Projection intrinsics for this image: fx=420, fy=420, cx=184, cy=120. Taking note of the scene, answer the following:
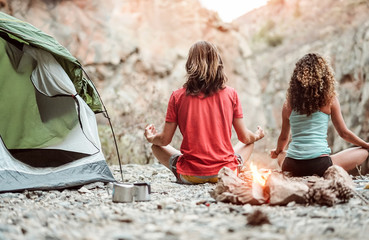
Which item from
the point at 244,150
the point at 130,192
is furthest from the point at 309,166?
the point at 130,192

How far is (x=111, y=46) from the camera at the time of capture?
35.7ft

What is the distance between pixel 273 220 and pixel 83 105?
2493mm

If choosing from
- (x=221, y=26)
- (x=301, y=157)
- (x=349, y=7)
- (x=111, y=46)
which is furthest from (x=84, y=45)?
(x=349, y=7)

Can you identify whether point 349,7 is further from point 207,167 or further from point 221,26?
point 207,167

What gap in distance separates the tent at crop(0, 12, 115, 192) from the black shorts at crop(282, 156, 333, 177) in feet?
5.42

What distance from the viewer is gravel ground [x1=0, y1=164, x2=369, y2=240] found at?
1.89 m

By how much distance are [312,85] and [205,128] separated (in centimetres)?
99

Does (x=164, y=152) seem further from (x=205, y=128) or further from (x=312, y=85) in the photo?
(x=312, y=85)

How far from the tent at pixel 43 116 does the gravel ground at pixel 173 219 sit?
25.6 inches

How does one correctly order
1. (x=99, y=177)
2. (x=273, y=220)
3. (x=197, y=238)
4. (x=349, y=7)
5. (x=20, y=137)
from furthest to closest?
1. (x=349, y=7)
2. (x=20, y=137)
3. (x=99, y=177)
4. (x=273, y=220)
5. (x=197, y=238)

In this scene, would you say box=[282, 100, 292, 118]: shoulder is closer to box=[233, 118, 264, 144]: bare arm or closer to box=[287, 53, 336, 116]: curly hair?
box=[287, 53, 336, 116]: curly hair

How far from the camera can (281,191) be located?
268 centimetres

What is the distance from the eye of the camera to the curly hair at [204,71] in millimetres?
3721

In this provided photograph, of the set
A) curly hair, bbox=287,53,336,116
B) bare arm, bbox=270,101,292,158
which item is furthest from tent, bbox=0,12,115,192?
curly hair, bbox=287,53,336,116
